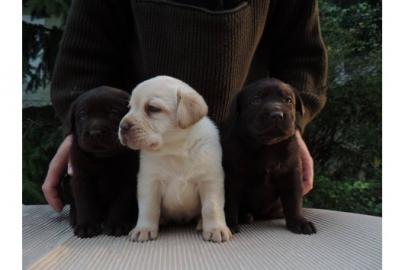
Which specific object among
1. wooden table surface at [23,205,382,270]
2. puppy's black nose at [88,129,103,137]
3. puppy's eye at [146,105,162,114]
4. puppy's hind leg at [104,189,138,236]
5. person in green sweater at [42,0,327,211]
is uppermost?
person in green sweater at [42,0,327,211]

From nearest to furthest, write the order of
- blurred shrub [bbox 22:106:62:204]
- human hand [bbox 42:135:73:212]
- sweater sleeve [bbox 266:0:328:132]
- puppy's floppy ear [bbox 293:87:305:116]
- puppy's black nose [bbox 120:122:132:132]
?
puppy's black nose [bbox 120:122:132:132] → puppy's floppy ear [bbox 293:87:305:116] → human hand [bbox 42:135:73:212] → sweater sleeve [bbox 266:0:328:132] → blurred shrub [bbox 22:106:62:204]

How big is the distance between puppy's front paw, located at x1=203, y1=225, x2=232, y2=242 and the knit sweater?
1.80 ft

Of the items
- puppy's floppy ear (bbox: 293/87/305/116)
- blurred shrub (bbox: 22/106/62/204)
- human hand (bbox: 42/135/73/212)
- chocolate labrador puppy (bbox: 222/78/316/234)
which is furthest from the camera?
blurred shrub (bbox: 22/106/62/204)

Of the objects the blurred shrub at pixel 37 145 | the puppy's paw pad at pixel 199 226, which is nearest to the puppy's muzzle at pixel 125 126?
the puppy's paw pad at pixel 199 226

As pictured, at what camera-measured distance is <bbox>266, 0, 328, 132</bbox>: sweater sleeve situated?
2.30 metres

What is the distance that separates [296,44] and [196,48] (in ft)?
2.21

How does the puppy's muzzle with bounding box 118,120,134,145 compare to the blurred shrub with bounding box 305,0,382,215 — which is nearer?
the puppy's muzzle with bounding box 118,120,134,145

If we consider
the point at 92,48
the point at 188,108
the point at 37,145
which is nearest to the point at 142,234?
the point at 188,108

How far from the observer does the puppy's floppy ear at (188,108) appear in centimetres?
172

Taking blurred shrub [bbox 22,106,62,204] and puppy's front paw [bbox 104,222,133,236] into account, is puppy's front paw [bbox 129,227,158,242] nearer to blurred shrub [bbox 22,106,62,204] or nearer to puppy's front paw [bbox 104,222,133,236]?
puppy's front paw [bbox 104,222,133,236]

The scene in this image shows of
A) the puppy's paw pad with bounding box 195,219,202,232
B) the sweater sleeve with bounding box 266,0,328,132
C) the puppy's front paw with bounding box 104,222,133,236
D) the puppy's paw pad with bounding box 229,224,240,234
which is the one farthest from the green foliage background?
the puppy's paw pad with bounding box 229,224,240,234

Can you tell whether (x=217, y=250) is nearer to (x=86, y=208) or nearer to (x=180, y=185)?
(x=180, y=185)

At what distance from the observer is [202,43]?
74.3 inches

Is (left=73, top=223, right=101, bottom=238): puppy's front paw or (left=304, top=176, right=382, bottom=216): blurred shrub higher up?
(left=73, top=223, right=101, bottom=238): puppy's front paw
